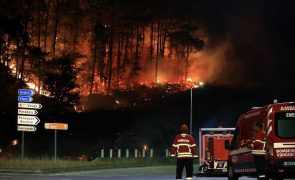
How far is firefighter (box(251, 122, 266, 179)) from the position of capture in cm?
1764

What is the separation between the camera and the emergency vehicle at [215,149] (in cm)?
2759

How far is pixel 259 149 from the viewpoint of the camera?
17.7 metres

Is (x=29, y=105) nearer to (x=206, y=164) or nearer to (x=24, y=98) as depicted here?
(x=24, y=98)

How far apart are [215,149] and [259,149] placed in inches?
418

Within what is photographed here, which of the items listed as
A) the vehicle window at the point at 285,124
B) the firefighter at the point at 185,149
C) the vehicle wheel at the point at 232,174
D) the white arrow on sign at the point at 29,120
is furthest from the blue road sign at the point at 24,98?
the vehicle window at the point at 285,124

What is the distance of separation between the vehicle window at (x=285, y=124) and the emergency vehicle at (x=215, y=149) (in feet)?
33.1

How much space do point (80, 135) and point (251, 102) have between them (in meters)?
37.0

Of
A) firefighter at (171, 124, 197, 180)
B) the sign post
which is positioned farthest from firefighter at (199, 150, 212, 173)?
firefighter at (171, 124, 197, 180)

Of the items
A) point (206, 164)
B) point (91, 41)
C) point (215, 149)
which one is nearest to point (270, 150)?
point (206, 164)

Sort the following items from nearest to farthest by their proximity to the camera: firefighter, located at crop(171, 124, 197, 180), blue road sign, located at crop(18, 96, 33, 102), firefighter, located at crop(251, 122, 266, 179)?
firefighter, located at crop(251, 122, 266, 179) → firefighter, located at crop(171, 124, 197, 180) → blue road sign, located at crop(18, 96, 33, 102)

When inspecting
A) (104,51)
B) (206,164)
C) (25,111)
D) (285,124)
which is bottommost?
(206,164)

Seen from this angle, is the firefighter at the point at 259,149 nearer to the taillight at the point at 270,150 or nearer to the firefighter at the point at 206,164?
the taillight at the point at 270,150

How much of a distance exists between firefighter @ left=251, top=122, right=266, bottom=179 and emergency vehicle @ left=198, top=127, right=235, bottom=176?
976 centimetres

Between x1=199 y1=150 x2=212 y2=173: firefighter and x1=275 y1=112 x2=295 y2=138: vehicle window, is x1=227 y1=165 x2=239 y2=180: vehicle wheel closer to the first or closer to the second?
x1=275 y1=112 x2=295 y2=138: vehicle window
